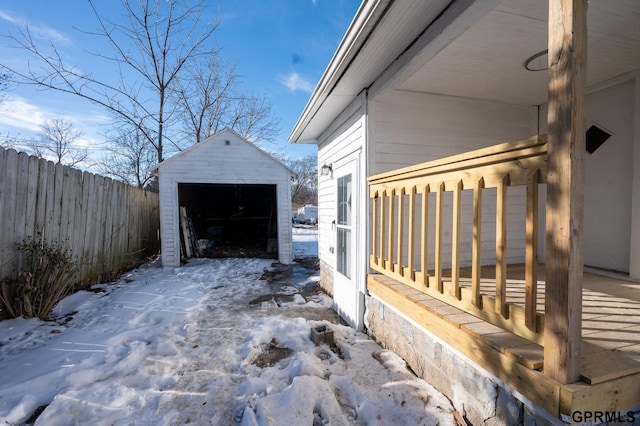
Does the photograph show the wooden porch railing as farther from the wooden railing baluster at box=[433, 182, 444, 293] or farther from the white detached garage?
the white detached garage

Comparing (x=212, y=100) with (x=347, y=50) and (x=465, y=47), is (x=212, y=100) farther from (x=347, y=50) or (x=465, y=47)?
(x=465, y=47)

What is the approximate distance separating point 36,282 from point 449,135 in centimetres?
528

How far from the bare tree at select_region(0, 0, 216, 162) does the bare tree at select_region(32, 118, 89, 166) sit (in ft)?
23.7

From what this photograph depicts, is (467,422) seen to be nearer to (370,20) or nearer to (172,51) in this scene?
(370,20)

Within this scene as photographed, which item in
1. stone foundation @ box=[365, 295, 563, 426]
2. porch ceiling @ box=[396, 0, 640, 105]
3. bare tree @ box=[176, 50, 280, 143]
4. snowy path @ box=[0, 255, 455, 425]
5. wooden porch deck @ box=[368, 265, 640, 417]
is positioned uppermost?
bare tree @ box=[176, 50, 280, 143]

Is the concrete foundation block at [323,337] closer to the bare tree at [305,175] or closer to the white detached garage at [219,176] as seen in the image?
the white detached garage at [219,176]

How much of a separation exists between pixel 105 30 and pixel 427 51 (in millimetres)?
11932

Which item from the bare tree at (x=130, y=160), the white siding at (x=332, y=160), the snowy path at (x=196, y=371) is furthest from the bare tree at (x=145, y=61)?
the white siding at (x=332, y=160)

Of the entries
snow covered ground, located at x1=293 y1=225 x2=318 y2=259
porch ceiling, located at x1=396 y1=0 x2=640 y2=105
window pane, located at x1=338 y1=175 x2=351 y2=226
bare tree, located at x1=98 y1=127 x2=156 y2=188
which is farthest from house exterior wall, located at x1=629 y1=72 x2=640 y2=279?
bare tree, located at x1=98 y1=127 x2=156 y2=188

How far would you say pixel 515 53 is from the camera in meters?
2.48

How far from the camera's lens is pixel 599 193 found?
10.4 ft

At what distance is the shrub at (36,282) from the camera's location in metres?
3.23

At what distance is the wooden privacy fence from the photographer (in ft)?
11.2

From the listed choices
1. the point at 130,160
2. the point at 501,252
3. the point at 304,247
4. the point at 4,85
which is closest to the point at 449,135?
the point at 501,252
